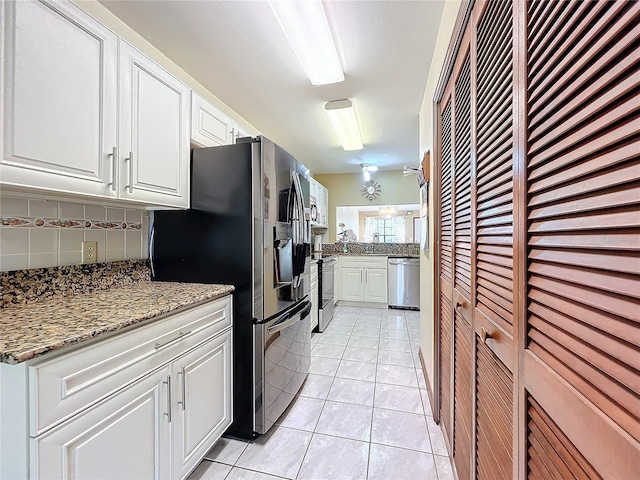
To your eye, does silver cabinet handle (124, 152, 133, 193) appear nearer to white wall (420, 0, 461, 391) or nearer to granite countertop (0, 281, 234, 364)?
granite countertop (0, 281, 234, 364)

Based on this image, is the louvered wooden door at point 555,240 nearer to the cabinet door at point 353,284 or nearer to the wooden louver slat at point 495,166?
the wooden louver slat at point 495,166

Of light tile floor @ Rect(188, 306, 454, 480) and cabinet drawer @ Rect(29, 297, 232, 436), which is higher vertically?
cabinet drawer @ Rect(29, 297, 232, 436)

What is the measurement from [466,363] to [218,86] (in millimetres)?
2580

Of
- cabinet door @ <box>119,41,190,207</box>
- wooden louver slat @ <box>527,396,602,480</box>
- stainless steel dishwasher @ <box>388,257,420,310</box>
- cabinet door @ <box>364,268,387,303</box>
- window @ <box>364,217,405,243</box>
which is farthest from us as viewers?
window @ <box>364,217,405,243</box>

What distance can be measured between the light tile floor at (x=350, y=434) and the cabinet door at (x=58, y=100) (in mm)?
1506

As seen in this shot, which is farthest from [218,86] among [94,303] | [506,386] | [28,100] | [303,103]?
[506,386]

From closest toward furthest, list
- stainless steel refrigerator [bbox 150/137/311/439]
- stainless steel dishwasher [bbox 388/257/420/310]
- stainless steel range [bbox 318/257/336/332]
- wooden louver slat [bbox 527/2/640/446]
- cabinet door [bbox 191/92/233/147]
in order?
1. wooden louver slat [bbox 527/2/640/446]
2. stainless steel refrigerator [bbox 150/137/311/439]
3. cabinet door [bbox 191/92/233/147]
4. stainless steel range [bbox 318/257/336/332]
5. stainless steel dishwasher [bbox 388/257/420/310]

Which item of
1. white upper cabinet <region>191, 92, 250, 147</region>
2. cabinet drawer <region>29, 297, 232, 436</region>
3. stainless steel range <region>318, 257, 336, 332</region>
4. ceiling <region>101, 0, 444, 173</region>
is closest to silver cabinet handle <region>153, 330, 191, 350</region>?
cabinet drawer <region>29, 297, 232, 436</region>

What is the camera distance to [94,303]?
4.03 feet

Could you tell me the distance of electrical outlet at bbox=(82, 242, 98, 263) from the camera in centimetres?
148

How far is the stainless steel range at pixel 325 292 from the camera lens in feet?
11.6

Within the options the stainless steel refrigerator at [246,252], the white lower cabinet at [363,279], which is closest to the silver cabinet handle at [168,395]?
the stainless steel refrigerator at [246,252]

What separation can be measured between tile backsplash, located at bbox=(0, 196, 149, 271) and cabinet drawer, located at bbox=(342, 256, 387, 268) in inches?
137

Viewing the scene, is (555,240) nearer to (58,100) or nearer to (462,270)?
(462,270)
